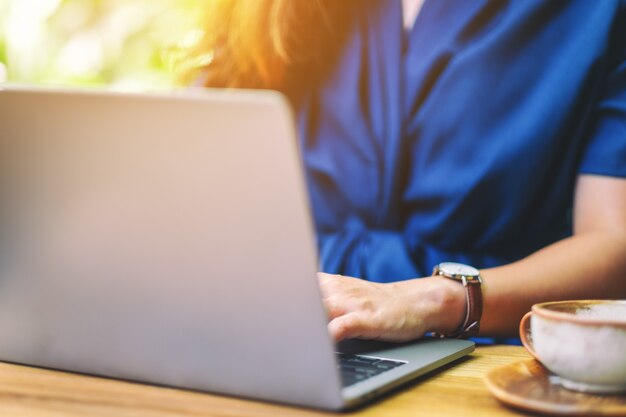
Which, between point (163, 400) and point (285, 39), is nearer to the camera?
point (163, 400)

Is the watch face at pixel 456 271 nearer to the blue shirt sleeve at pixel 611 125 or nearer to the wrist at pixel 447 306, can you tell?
the wrist at pixel 447 306

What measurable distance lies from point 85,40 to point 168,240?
2.70m

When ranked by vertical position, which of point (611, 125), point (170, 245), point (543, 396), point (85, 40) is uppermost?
point (85, 40)

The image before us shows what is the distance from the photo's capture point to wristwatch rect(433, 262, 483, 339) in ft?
2.94

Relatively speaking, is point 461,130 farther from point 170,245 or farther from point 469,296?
point 170,245

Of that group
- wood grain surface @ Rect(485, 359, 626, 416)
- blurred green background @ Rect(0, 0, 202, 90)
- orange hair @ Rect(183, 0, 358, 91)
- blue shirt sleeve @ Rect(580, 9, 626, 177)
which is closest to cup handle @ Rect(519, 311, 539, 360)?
wood grain surface @ Rect(485, 359, 626, 416)

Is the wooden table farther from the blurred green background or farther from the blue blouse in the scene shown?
the blurred green background

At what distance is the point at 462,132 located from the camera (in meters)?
1.22

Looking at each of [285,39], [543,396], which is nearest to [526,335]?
[543,396]

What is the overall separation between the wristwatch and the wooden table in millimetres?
188

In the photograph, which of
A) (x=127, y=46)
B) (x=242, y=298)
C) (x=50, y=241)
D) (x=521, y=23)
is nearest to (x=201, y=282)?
(x=242, y=298)

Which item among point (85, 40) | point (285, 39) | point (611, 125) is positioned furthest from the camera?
point (85, 40)

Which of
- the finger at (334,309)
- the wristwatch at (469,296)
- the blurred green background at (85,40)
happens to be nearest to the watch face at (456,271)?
the wristwatch at (469,296)

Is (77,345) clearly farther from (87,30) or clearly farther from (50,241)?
(87,30)
